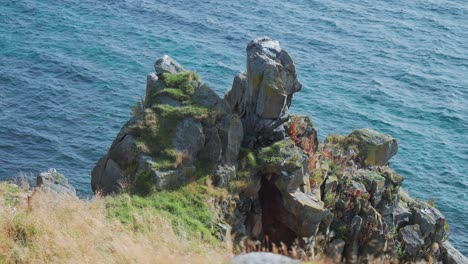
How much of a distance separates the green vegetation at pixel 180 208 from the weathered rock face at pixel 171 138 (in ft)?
1.90

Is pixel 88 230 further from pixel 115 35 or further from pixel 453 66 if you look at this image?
pixel 453 66

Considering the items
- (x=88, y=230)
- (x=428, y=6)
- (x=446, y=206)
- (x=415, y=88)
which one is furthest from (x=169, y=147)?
(x=428, y=6)

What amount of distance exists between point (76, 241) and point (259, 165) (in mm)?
11423

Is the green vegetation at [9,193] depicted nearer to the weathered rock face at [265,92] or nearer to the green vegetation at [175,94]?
the green vegetation at [175,94]

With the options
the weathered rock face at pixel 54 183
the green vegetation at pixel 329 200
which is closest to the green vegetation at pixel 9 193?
the weathered rock face at pixel 54 183

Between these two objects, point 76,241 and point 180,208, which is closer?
point 76,241

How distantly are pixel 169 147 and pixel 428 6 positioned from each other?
64.4 meters

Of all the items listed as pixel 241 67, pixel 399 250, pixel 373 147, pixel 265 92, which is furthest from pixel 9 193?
pixel 241 67

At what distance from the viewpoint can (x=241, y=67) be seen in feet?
189

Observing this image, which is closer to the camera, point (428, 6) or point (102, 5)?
point (102, 5)

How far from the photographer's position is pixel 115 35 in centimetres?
6328

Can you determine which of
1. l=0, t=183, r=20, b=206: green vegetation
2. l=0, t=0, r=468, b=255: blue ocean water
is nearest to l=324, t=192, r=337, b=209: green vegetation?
l=0, t=183, r=20, b=206: green vegetation

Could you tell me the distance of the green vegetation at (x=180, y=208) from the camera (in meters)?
19.5

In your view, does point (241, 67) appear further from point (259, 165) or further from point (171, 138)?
point (171, 138)
